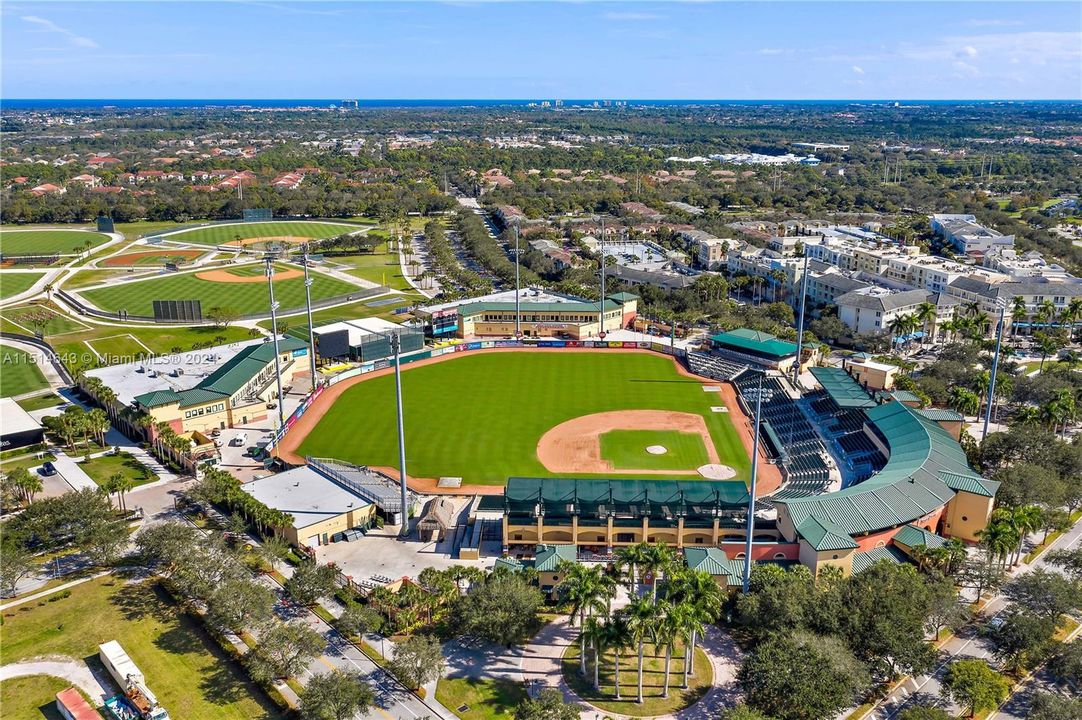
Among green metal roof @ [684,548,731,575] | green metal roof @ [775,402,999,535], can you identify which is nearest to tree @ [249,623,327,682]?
green metal roof @ [684,548,731,575]

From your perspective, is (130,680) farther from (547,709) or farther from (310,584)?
(547,709)

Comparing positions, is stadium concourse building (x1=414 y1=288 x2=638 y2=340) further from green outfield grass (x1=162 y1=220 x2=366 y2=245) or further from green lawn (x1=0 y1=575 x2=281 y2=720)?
green outfield grass (x1=162 y1=220 x2=366 y2=245)

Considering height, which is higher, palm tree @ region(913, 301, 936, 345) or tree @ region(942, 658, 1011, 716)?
palm tree @ region(913, 301, 936, 345)

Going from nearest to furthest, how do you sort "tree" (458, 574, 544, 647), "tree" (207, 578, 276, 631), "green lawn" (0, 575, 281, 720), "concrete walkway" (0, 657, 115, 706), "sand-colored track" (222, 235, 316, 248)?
"green lawn" (0, 575, 281, 720)
"concrete walkway" (0, 657, 115, 706)
"tree" (458, 574, 544, 647)
"tree" (207, 578, 276, 631)
"sand-colored track" (222, 235, 316, 248)

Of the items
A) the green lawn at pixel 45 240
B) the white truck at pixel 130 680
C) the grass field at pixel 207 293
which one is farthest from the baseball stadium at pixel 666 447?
the green lawn at pixel 45 240

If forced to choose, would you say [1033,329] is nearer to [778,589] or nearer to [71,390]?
[778,589]
